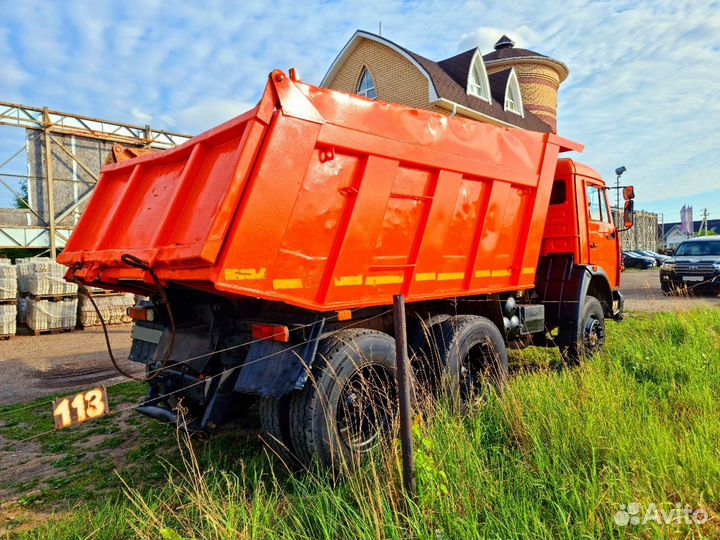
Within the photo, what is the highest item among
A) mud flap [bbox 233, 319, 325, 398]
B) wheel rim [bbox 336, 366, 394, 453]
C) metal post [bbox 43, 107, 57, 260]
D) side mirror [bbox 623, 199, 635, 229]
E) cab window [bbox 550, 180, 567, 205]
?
metal post [bbox 43, 107, 57, 260]

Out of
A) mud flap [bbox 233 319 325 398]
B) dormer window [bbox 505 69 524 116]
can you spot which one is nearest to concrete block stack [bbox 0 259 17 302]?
mud flap [bbox 233 319 325 398]

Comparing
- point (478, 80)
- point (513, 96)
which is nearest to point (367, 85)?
point (478, 80)

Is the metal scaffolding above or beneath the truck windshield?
above

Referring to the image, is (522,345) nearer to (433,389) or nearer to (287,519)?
(433,389)

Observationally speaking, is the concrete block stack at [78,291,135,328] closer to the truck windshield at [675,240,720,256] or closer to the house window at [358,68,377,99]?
the house window at [358,68,377,99]

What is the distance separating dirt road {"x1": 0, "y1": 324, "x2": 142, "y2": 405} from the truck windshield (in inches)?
690

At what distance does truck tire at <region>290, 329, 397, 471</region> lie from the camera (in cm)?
315

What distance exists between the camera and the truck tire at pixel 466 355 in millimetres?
4133

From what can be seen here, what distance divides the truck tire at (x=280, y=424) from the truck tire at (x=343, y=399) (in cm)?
11

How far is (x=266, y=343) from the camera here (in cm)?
329

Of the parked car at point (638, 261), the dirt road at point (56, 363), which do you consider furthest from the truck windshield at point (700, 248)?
the parked car at point (638, 261)

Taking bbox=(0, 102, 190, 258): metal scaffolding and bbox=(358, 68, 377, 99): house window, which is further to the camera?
bbox=(358, 68, 377, 99): house window

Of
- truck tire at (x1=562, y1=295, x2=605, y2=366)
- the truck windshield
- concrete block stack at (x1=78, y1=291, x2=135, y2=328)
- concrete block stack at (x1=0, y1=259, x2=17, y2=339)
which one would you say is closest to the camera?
truck tire at (x1=562, y1=295, x2=605, y2=366)

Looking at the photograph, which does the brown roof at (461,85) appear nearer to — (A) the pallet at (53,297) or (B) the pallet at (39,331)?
(A) the pallet at (53,297)
